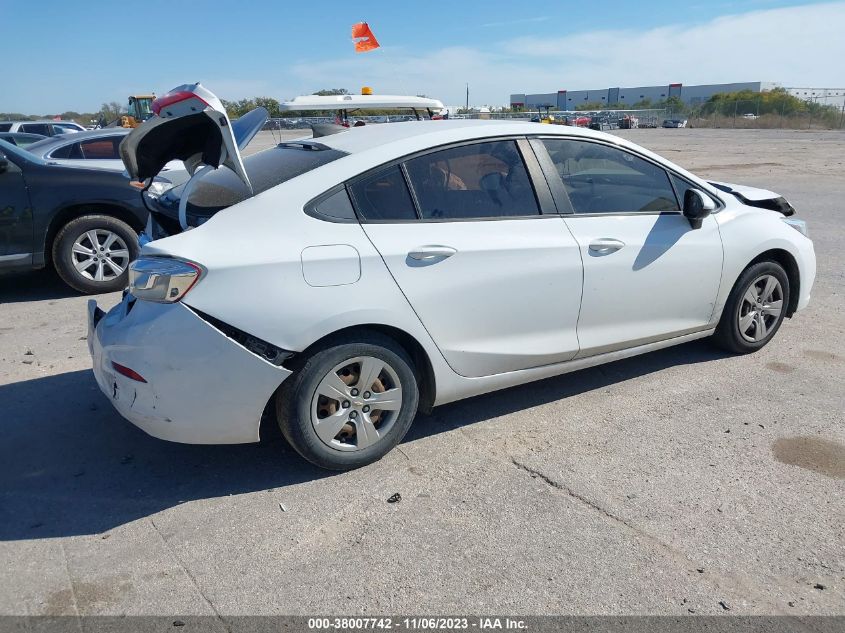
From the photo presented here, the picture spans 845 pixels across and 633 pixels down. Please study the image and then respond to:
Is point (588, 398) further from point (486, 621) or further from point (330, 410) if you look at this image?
point (486, 621)

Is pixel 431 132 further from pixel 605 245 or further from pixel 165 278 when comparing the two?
pixel 165 278

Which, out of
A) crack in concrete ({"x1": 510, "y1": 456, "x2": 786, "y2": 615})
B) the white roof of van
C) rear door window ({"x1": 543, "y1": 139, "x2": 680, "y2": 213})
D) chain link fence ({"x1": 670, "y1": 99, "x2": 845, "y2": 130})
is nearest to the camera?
crack in concrete ({"x1": 510, "y1": 456, "x2": 786, "y2": 615})

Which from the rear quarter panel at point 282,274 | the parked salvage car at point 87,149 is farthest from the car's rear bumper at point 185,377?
the parked salvage car at point 87,149

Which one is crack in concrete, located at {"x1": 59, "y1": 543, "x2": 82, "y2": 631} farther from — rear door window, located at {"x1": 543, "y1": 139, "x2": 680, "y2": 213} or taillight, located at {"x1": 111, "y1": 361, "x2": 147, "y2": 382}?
rear door window, located at {"x1": 543, "y1": 139, "x2": 680, "y2": 213}

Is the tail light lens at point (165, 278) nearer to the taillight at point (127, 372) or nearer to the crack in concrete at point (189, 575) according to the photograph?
the taillight at point (127, 372)

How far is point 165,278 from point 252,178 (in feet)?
2.80

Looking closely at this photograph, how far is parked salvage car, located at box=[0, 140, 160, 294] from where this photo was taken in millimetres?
6656

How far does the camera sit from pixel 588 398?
450 centimetres

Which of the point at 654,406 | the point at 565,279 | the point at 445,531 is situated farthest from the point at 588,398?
the point at 445,531

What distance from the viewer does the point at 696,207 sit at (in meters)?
4.51

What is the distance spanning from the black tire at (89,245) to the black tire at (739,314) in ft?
17.4

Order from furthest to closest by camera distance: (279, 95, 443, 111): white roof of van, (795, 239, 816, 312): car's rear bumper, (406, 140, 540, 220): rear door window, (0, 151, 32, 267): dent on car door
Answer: (0, 151, 32, 267): dent on car door → (279, 95, 443, 111): white roof of van → (795, 239, 816, 312): car's rear bumper → (406, 140, 540, 220): rear door window

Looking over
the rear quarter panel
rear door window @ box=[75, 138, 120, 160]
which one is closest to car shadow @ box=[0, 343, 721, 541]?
the rear quarter panel

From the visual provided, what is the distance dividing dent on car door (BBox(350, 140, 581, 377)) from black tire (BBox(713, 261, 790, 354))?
1509 mm
